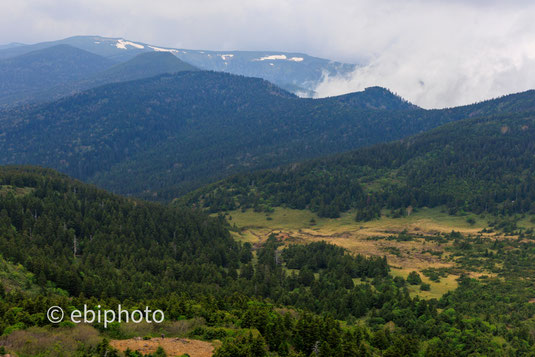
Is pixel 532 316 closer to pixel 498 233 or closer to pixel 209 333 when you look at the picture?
pixel 209 333

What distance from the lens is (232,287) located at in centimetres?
8688

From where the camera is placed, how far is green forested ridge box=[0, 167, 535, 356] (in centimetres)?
4919

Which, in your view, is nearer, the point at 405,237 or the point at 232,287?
the point at 232,287

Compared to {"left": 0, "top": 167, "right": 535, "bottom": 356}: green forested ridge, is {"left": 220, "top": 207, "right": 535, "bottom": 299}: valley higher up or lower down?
lower down

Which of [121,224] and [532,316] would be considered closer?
[532,316]

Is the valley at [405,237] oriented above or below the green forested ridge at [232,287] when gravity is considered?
below

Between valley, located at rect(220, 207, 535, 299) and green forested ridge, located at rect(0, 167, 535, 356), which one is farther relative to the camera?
valley, located at rect(220, 207, 535, 299)

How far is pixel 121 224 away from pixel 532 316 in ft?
348

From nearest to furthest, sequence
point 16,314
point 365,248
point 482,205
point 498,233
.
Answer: point 16,314, point 365,248, point 498,233, point 482,205

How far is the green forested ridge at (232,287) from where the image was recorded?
49.2 m

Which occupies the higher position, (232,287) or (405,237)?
(232,287)

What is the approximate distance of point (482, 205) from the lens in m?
192

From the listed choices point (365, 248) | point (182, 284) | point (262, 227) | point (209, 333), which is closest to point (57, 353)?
point (209, 333)

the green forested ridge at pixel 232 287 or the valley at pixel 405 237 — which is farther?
the valley at pixel 405 237
